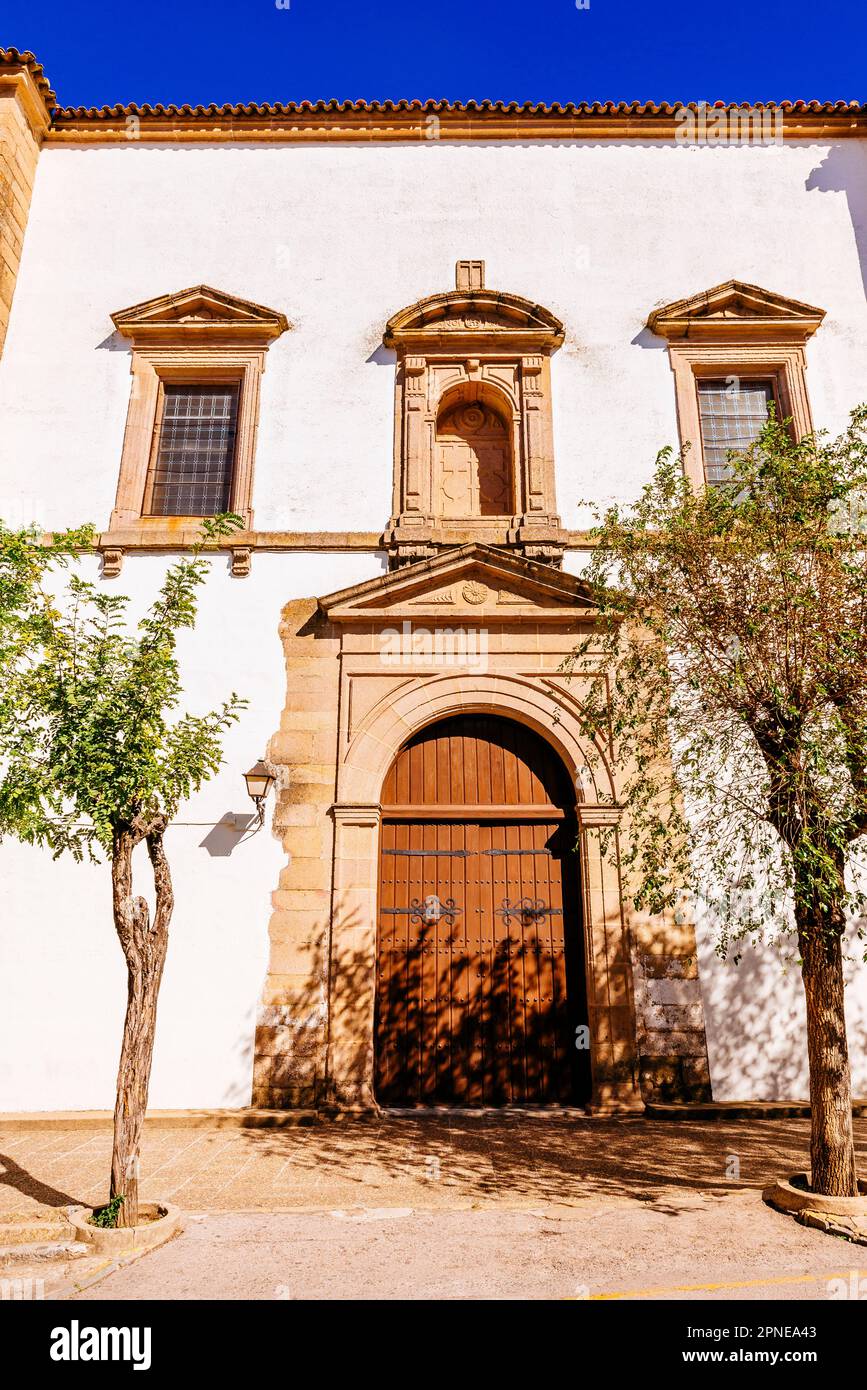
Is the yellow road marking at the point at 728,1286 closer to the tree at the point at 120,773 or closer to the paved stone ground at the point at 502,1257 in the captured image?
the paved stone ground at the point at 502,1257

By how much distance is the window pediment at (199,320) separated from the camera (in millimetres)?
9219

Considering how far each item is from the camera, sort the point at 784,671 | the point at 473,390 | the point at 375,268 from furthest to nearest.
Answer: the point at 375,268 → the point at 473,390 → the point at 784,671

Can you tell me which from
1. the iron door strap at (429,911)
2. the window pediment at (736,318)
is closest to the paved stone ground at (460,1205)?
the iron door strap at (429,911)

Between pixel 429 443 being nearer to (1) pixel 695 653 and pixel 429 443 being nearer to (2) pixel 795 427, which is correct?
(2) pixel 795 427

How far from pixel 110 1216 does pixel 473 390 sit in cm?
790

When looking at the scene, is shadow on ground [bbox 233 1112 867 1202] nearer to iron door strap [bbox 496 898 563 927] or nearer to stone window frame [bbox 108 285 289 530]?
iron door strap [bbox 496 898 563 927]

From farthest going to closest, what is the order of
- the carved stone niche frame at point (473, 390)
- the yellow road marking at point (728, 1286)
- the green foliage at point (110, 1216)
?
the carved stone niche frame at point (473, 390) < the green foliage at point (110, 1216) < the yellow road marking at point (728, 1286)

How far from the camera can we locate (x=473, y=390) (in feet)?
30.3

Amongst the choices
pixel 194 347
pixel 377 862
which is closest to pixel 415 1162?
pixel 377 862

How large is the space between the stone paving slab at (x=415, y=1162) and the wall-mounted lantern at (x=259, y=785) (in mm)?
2469

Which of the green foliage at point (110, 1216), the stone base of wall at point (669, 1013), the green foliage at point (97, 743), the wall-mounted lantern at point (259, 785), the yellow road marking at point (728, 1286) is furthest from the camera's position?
the wall-mounted lantern at point (259, 785)

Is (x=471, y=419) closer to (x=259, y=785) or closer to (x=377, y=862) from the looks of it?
(x=259, y=785)

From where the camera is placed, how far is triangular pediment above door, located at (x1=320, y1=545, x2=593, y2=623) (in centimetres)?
799

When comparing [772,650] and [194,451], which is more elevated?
[194,451]
